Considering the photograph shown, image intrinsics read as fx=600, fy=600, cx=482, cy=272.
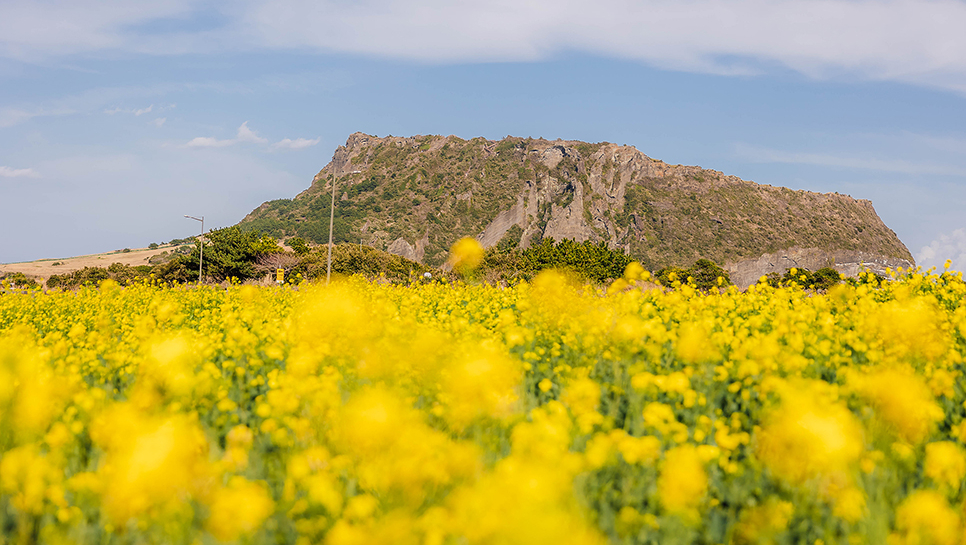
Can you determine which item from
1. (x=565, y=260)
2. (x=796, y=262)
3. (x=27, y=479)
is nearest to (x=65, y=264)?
(x=565, y=260)

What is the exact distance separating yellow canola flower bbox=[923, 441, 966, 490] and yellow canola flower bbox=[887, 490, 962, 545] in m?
0.46

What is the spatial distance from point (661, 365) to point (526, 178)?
156 metres

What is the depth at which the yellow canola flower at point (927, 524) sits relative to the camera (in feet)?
10.0

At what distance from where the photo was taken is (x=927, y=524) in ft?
10.2

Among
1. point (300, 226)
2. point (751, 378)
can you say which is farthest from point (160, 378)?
point (300, 226)

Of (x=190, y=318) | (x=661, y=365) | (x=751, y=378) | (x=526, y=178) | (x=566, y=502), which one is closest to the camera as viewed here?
(x=566, y=502)

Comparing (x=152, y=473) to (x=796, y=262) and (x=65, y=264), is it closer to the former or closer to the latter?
(x=65, y=264)

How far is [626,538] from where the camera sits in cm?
322

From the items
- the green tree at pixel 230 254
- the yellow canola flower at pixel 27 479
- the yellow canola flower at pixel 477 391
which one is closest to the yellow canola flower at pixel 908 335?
the yellow canola flower at pixel 477 391

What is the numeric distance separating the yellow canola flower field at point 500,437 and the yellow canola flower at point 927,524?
0.5 inches

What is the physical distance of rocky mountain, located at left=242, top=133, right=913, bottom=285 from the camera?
5192 inches

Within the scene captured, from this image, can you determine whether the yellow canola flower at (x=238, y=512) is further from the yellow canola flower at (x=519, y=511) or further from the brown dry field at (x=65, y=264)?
the brown dry field at (x=65, y=264)

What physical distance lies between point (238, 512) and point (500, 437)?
1913mm

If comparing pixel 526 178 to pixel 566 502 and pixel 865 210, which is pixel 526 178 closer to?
pixel 865 210
